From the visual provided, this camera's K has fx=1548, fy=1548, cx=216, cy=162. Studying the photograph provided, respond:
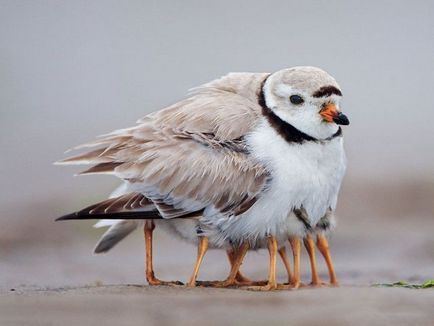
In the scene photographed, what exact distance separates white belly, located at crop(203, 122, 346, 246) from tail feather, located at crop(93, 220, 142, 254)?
89 cm

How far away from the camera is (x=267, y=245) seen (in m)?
8.89

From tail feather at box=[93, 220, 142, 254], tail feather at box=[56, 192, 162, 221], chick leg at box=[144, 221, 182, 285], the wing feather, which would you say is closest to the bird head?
the wing feather

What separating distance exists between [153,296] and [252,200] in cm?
94

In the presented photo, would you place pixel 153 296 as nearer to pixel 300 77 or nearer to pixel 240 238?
pixel 240 238

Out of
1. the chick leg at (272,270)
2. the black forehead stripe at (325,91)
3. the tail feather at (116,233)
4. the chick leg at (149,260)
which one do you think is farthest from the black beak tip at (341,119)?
the tail feather at (116,233)

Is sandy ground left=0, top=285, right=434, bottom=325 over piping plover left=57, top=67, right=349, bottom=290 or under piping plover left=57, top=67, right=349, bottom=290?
under

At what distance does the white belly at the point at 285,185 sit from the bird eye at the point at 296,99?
0.20 meters

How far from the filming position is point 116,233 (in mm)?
9547

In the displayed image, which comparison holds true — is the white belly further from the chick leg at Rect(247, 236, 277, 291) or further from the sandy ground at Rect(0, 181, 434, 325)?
the sandy ground at Rect(0, 181, 434, 325)

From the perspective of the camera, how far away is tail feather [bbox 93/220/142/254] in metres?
9.47

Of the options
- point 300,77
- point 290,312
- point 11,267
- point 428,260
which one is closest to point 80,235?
point 11,267

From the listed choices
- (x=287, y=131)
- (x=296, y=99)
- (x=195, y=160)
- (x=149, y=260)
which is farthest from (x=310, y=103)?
(x=149, y=260)

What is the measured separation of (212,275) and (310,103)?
220cm

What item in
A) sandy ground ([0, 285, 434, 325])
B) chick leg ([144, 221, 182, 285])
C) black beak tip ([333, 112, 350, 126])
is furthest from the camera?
chick leg ([144, 221, 182, 285])
